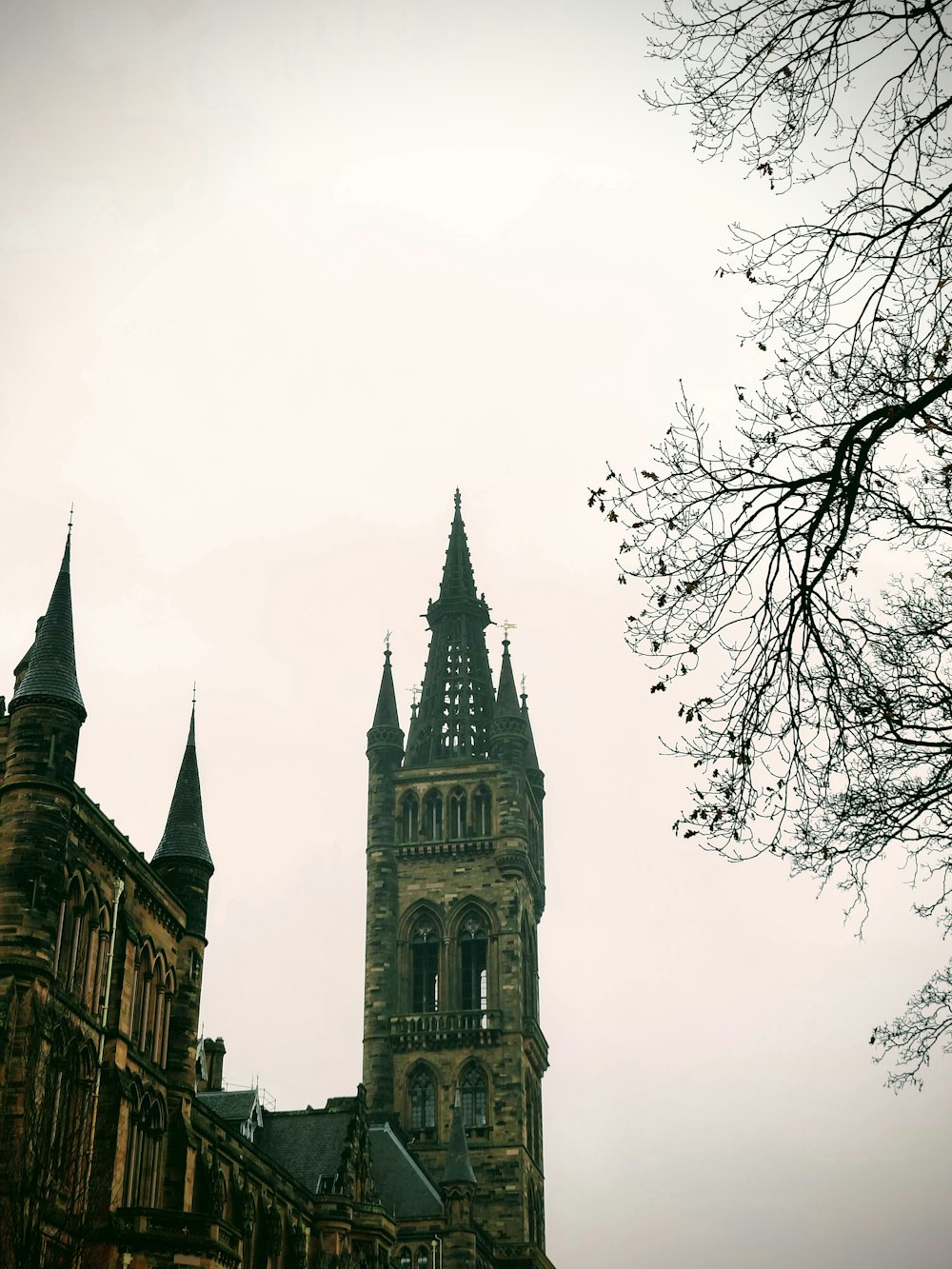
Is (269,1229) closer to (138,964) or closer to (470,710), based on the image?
(138,964)

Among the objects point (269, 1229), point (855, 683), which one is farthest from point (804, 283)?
point (269, 1229)

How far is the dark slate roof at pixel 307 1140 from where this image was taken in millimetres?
66750

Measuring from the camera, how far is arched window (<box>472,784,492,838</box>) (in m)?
91.0

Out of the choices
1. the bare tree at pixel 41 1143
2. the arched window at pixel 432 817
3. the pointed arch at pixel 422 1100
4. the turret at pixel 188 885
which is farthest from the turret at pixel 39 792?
the arched window at pixel 432 817

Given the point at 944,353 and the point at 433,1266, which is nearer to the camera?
the point at 944,353

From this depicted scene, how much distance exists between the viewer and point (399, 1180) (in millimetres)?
76062

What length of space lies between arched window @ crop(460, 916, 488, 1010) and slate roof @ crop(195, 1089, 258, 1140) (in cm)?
1856

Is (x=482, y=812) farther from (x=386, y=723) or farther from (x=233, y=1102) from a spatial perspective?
(x=233, y=1102)

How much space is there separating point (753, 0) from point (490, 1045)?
7649 cm

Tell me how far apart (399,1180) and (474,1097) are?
842 cm

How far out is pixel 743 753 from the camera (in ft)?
44.8

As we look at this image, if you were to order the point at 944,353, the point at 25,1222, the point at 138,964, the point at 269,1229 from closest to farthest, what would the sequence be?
the point at 944,353 → the point at 25,1222 → the point at 138,964 → the point at 269,1229

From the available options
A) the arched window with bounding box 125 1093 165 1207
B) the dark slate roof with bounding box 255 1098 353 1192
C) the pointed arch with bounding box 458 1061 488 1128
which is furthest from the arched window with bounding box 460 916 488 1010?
the arched window with bounding box 125 1093 165 1207

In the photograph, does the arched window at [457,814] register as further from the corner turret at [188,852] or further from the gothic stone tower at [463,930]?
the corner turret at [188,852]
